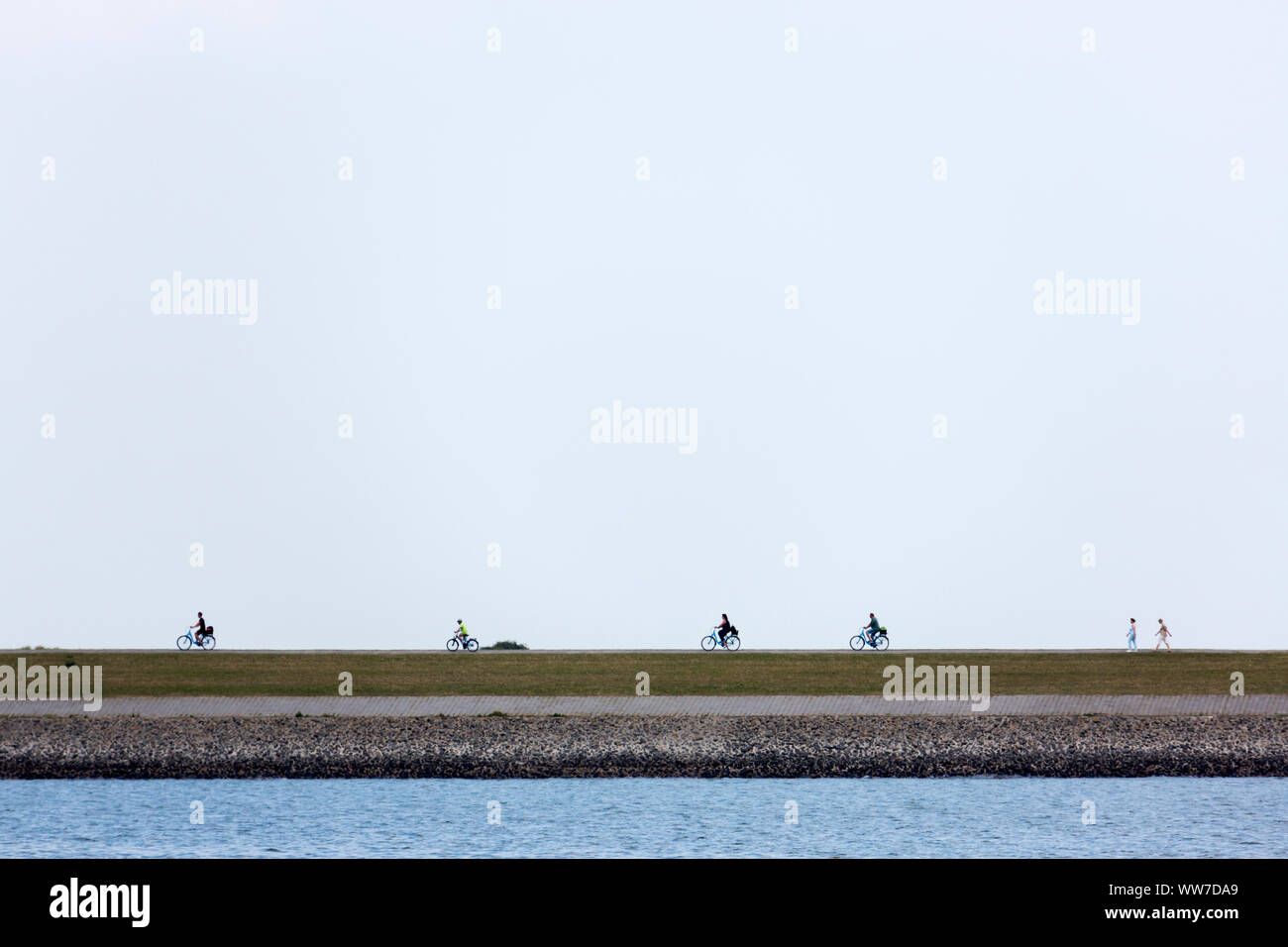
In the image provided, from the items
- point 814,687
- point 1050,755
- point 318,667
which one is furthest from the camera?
point 318,667

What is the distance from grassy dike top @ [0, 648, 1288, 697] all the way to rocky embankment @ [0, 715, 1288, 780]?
4.21 m

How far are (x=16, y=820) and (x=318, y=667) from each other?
793 inches

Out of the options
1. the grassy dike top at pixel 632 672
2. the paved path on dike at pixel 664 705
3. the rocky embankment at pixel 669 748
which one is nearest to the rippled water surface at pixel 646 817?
the rocky embankment at pixel 669 748

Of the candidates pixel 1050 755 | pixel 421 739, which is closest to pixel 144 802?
pixel 421 739

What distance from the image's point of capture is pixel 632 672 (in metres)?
53.1

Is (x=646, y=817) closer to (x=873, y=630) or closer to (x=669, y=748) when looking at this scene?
(x=669, y=748)

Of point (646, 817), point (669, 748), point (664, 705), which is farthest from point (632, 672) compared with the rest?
point (646, 817)

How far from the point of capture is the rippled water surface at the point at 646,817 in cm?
2984

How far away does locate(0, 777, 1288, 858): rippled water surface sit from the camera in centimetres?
2984
